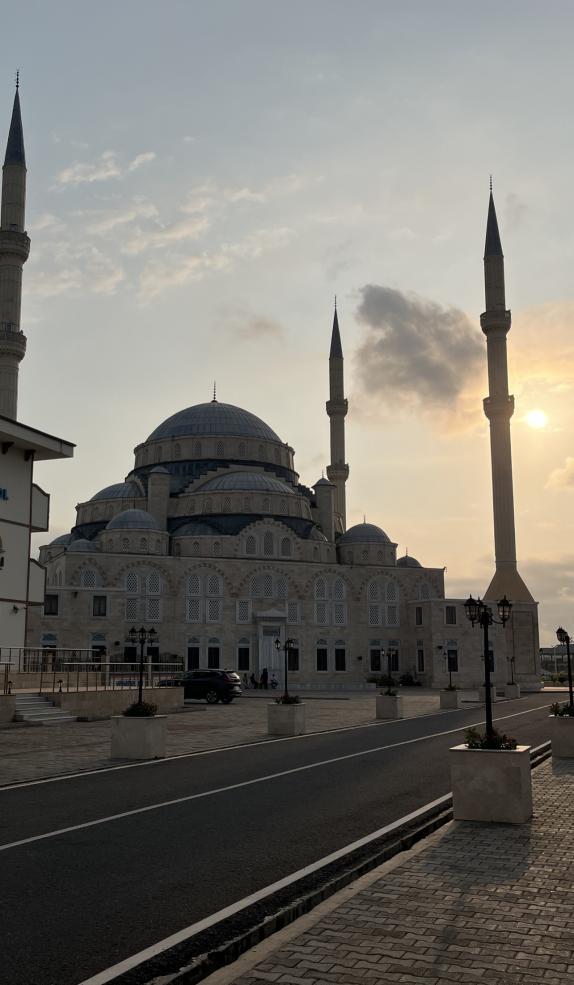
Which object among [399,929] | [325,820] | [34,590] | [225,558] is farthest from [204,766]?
[225,558]

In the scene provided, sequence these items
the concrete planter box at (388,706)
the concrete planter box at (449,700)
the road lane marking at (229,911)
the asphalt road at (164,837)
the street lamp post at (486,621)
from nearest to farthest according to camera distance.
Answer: the road lane marking at (229,911) → the asphalt road at (164,837) → the street lamp post at (486,621) → the concrete planter box at (388,706) → the concrete planter box at (449,700)

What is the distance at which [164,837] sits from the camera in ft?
31.2

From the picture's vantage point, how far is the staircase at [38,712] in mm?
23972

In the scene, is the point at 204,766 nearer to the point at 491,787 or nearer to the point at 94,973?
the point at 491,787

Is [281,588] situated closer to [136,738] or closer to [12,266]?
[12,266]

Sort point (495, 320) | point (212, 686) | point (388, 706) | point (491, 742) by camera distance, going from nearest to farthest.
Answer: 1. point (491, 742)
2. point (388, 706)
3. point (212, 686)
4. point (495, 320)

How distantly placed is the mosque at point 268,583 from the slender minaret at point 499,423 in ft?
0.34

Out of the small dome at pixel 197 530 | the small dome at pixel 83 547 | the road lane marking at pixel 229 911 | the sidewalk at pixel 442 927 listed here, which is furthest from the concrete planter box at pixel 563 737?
the small dome at pixel 197 530

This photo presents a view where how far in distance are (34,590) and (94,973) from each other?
2831 cm

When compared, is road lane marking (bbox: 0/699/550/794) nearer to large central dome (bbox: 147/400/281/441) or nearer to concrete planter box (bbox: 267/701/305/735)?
concrete planter box (bbox: 267/701/305/735)

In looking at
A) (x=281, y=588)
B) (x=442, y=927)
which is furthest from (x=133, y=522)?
(x=442, y=927)

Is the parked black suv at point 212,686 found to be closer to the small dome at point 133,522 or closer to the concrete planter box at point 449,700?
the concrete planter box at point 449,700

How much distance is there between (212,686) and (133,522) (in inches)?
1038

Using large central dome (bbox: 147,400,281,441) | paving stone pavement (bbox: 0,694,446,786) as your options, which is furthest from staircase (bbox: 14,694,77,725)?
large central dome (bbox: 147,400,281,441)
